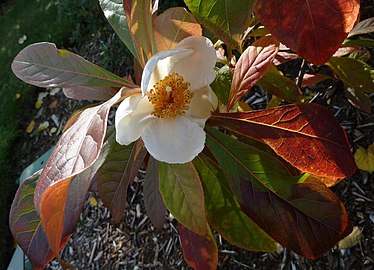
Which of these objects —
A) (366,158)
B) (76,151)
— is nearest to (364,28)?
(366,158)

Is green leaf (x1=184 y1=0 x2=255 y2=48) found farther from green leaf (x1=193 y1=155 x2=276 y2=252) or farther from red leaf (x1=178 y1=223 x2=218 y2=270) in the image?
red leaf (x1=178 y1=223 x2=218 y2=270)

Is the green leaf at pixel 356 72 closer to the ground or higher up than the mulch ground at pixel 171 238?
higher up

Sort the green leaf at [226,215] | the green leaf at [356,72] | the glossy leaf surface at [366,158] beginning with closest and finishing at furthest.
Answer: the green leaf at [226,215]
the green leaf at [356,72]
the glossy leaf surface at [366,158]

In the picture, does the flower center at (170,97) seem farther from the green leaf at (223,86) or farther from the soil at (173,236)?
the soil at (173,236)

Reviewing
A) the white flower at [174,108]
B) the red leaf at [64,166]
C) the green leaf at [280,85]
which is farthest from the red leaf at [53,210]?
the green leaf at [280,85]

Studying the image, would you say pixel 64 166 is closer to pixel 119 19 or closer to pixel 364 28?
pixel 119 19

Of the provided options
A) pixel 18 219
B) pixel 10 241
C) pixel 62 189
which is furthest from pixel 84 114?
pixel 10 241

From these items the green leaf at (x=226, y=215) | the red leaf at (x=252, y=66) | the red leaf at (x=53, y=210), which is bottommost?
the green leaf at (x=226, y=215)

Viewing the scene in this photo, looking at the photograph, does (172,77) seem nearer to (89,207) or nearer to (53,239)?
(53,239)
